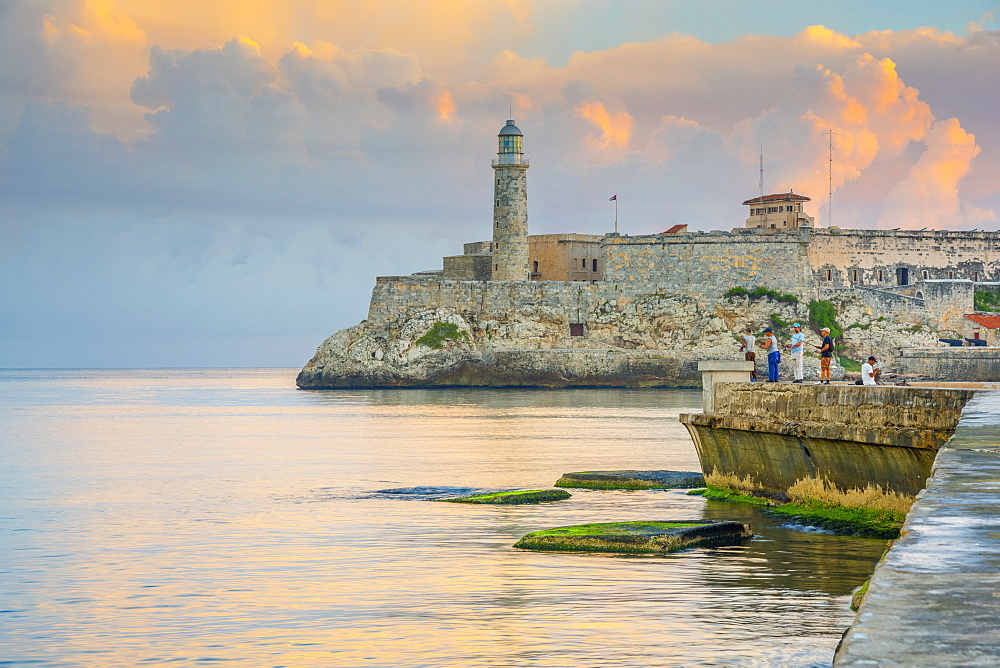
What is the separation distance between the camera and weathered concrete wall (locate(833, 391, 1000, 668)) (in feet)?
10.3

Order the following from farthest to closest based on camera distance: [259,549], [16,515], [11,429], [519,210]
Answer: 1. [519,210]
2. [11,429]
3. [16,515]
4. [259,549]

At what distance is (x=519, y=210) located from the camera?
208ft

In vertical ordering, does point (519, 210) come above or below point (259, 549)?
above

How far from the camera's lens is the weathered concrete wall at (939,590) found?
3.14 m

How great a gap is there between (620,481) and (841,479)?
252 inches

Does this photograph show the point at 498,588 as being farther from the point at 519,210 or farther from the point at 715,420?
the point at 519,210

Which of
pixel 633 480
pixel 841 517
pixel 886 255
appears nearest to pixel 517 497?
pixel 633 480

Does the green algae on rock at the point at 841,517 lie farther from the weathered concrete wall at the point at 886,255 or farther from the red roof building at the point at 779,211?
the red roof building at the point at 779,211

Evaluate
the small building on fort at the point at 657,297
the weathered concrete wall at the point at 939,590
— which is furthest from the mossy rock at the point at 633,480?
the small building on fort at the point at 657,297

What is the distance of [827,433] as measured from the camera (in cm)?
1375

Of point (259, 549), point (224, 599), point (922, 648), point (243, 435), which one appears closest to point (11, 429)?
point (243, 435)

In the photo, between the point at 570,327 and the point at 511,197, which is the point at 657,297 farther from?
the point at 511,197

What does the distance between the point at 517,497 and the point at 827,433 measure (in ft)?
18.8

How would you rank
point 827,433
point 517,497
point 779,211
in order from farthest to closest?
point 779,211
point 517,497
point 827,433
